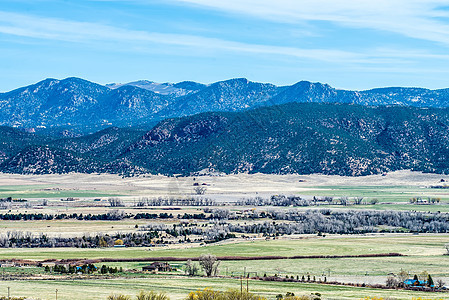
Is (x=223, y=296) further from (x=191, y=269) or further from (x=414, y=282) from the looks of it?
(x=191, y=269)

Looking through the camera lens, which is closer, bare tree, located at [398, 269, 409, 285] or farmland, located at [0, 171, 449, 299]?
farmland, located at [0, 171, 449, 299]

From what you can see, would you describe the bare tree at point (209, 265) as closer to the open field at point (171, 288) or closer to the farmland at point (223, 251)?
the farmland at point (223, 251)

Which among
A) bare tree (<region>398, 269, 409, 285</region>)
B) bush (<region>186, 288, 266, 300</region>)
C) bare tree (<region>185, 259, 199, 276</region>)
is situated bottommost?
bare tree (<region>185, 259, 199, 276</region>)

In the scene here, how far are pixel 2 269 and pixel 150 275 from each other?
57.1 feet

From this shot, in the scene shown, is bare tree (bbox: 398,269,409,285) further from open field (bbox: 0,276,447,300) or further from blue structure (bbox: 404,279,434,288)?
open field (bbox: 0,276,447,300)

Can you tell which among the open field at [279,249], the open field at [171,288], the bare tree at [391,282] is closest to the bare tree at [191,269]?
the open field at [171,288]

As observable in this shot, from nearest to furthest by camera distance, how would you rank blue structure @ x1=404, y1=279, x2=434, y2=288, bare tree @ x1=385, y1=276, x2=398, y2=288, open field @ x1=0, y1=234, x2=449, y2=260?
blue structure @ x1=404, y1=279, x2=434, y2=288 < bare tree @ x1=385, y1=276, x2=398, y2=288 < open field @ x1=0, y1=234, x2=449, y2=260

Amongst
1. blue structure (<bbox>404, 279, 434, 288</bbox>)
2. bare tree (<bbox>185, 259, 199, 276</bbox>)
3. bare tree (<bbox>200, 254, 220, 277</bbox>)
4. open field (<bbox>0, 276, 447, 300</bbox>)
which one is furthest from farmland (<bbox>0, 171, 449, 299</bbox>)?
blue structure (<bbox>404, 279, 434, 288</bbox>)

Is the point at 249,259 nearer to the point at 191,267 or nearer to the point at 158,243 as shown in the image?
the point at 191,267

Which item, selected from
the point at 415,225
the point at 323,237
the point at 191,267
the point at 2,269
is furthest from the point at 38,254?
the point at 415,225

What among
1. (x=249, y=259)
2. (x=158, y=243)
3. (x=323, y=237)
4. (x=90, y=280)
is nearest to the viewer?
(x=90, y=280)

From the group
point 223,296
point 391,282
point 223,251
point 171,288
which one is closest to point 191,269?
point 171,288

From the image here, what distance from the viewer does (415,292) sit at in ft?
249

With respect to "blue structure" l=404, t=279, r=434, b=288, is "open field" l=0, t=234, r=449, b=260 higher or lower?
lower
